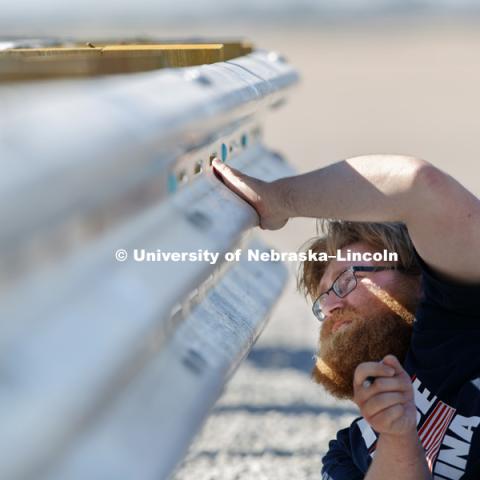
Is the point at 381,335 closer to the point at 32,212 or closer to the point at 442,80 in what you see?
the point at 32,212

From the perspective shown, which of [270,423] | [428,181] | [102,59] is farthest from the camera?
[270,423]

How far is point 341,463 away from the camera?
279cm

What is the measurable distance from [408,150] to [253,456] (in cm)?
835

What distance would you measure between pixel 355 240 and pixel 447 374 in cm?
46

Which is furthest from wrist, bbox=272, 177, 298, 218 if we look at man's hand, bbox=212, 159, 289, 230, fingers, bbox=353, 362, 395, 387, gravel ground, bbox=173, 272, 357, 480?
gravel ground, bbox=173, 272, 357, 480

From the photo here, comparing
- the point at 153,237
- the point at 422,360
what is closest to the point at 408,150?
the point at 422,360

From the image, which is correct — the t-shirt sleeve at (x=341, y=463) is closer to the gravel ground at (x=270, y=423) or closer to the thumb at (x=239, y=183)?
the gravel ground at (x=270, y=423)

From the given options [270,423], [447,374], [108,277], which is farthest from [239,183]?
[270,423]

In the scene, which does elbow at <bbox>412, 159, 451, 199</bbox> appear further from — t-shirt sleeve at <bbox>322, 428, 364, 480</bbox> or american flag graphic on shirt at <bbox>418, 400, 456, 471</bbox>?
t-shirt sleeve at <bbox>322, 428, 364, 480</bbox>

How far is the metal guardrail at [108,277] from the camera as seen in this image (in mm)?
1106

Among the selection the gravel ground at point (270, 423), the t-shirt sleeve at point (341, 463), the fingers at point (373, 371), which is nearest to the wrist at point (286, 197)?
the fingers at point (373, 371)

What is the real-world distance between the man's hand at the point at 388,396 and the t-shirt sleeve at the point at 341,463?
516mm

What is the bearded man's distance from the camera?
2221mm

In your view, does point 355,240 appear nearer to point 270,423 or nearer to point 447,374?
point 447,374
